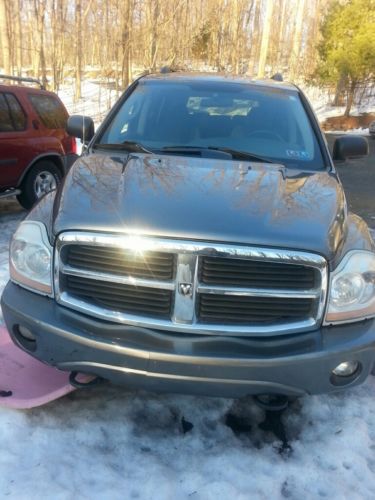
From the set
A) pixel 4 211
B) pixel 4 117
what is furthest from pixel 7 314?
pixel 4 211

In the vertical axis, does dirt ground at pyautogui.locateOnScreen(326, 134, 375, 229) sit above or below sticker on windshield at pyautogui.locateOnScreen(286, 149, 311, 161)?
below

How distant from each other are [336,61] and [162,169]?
2135 centimetres

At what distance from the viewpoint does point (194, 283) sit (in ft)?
7.58

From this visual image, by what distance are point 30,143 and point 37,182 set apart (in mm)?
562

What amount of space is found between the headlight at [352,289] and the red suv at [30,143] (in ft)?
15.2

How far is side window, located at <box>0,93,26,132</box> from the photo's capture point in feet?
21.2

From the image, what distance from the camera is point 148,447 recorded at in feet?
8.68

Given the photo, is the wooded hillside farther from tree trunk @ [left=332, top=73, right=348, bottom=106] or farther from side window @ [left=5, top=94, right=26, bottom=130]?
side window @ [left=5, top=94, right=26, bottom=130]

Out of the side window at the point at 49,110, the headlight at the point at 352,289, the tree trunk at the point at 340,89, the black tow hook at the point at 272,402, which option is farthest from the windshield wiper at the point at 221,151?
the tree trunk at the point at 340,89

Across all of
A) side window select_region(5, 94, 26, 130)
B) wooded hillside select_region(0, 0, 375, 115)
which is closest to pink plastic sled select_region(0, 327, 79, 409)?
side window select_region(5, 94, 26, 130)

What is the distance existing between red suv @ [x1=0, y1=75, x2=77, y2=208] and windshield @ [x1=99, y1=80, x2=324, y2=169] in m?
2.60

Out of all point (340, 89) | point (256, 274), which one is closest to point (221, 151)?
point (256, 274)

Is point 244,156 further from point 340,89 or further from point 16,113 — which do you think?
point 340,89

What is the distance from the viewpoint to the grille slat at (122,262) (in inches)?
91.0
